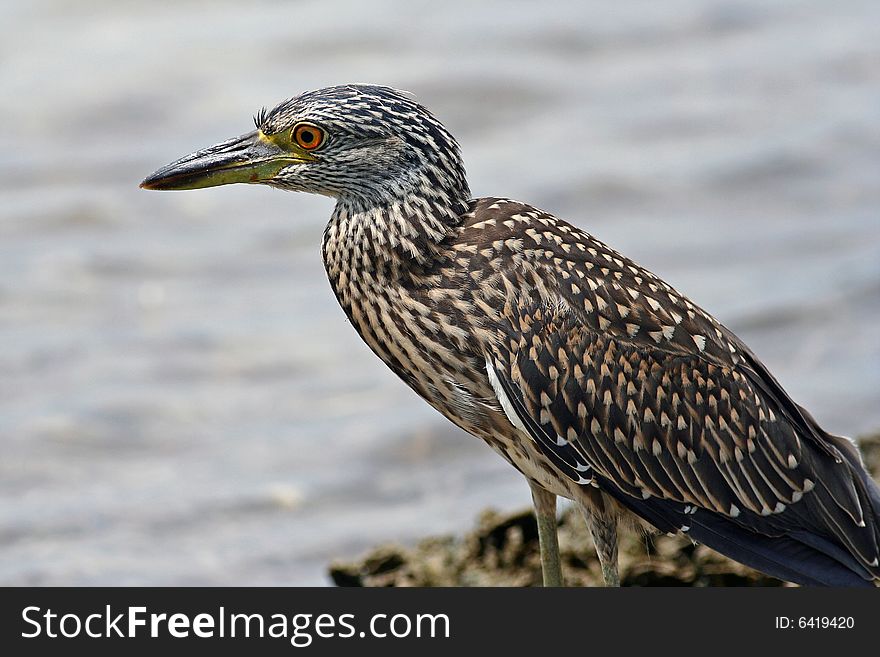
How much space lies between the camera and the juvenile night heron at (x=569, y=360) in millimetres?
6008

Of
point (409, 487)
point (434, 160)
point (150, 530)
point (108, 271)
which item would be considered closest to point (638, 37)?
point (108, 271)

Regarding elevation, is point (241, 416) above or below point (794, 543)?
above

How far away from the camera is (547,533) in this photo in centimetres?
661

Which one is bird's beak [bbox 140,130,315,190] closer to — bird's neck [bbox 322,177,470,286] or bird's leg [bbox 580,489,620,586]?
bird's neck [bbox 322,177,470,286]

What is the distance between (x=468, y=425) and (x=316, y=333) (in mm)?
4649

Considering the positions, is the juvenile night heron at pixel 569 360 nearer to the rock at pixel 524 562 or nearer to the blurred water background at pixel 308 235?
the rock at pixel 524 562

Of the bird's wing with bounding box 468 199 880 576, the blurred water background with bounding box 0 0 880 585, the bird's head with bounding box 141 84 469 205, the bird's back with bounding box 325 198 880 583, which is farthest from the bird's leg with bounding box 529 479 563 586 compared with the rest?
the blurred water background with bounding box 0 0 880 585

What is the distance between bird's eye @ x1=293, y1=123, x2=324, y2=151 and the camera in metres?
6.19

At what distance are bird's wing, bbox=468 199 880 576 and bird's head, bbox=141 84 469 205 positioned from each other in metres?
0.45

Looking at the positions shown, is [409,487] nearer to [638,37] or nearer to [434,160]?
[434,160]

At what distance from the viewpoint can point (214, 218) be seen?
11.9 m

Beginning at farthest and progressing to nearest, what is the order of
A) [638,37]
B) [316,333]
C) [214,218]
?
[638,37] < [214,218] < [316,333]

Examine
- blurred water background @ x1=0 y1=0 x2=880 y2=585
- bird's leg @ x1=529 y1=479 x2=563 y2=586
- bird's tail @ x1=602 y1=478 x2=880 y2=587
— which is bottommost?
bird's tail @ x1=602 y1=478 x2=880 y2=587

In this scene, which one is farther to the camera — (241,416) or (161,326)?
(161,326)
